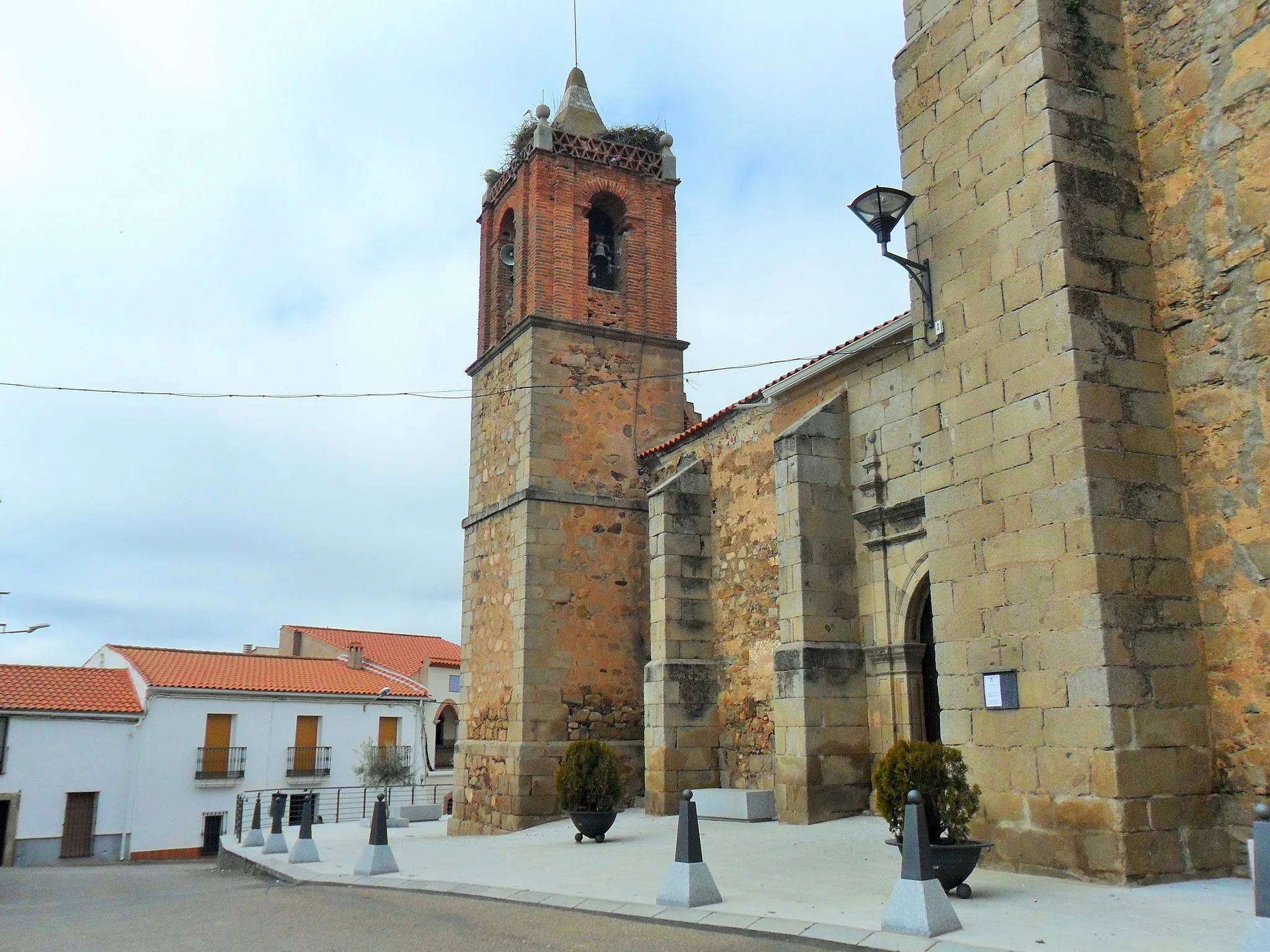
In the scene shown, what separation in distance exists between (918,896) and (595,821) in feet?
20.4

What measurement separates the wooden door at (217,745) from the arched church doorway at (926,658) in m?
21.7

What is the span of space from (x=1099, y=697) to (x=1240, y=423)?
1934 millimetres

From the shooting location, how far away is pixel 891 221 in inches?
308

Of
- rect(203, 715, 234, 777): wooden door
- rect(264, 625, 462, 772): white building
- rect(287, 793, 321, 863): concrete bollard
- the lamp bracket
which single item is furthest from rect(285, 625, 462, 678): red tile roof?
the lamp bracket

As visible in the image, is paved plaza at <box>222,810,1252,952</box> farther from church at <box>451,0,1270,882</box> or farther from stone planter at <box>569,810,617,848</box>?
church at <box>451,0,1270,882</box>

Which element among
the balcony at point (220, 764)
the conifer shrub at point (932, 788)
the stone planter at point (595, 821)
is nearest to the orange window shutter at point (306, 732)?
the balcony at point (220, 764)

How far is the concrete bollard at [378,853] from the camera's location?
352 inches

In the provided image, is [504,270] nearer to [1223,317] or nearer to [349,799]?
[1223,317]

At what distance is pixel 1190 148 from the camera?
6844 millimetres

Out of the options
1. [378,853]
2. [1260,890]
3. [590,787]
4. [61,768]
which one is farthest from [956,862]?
[61,768]

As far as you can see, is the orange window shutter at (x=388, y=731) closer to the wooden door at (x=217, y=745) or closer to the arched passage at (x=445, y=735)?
the wooden door at (x=217, y=745)

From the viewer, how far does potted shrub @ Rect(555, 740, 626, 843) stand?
35.1 ft

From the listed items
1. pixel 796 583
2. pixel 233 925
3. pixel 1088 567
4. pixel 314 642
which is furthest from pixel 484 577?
pixel 314 642

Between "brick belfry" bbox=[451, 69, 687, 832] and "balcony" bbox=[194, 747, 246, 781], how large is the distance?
14.0 metres
